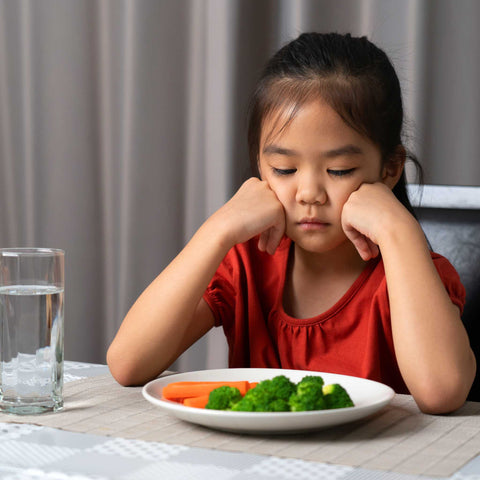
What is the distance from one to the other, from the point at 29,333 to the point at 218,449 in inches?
9.5

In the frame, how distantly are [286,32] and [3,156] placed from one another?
98 centimetres

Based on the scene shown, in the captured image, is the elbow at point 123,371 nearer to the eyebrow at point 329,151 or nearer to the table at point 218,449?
the table at point 218,449

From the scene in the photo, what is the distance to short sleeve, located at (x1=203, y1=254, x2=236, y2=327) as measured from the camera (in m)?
1.21

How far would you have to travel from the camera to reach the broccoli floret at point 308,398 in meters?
0.69

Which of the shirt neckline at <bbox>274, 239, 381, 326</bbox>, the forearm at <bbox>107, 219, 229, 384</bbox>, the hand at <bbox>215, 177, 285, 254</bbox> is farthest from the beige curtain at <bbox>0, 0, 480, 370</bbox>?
the forearm at <bbox>107, 219, 229, 384</bbox>

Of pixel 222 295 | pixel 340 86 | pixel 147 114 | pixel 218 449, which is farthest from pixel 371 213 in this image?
pixel 147 114

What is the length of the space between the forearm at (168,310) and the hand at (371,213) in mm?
171

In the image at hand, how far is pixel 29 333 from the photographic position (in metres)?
0.77

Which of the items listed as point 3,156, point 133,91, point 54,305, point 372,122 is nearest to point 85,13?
point 133,91

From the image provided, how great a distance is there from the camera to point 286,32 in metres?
1.98

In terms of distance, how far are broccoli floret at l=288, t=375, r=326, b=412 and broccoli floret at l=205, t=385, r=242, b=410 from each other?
0.18ft

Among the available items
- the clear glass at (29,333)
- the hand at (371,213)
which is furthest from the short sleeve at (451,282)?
the clear glass at (29,333)

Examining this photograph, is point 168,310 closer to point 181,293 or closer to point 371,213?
point 181,293

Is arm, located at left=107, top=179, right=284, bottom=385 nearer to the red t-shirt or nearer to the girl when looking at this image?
the girl
